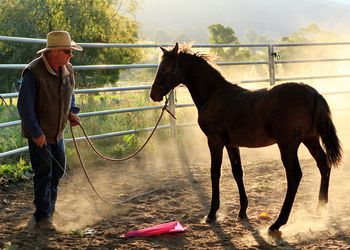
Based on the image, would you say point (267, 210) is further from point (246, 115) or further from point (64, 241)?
point (64, 241)

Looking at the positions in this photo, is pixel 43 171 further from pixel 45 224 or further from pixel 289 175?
pixel 289 175

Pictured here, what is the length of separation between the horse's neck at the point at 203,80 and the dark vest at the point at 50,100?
3.97ft

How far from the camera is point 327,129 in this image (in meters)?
4.39

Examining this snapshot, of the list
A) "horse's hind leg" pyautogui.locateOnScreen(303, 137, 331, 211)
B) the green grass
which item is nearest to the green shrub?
the green grass

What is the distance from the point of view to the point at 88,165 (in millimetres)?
7676

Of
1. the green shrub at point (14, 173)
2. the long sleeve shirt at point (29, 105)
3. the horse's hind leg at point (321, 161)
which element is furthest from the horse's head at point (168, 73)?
the green shrub at point (14, 173)

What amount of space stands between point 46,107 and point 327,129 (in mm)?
2464

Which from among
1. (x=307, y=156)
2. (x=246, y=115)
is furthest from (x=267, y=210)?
(x=307, y=156)

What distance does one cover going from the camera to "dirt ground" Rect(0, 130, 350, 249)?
13.8 feet

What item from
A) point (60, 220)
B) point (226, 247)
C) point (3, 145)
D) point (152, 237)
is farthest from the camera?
point (3, 145)

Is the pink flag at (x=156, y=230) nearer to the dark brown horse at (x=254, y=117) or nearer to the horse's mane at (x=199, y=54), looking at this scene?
the dark brown horse at (x=254, y=117)

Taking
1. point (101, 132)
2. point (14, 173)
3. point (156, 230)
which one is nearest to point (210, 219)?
point (156, 230)

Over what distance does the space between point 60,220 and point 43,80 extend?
1.35 meters

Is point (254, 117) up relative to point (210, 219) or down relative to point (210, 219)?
up
